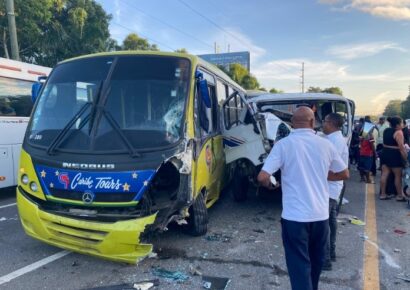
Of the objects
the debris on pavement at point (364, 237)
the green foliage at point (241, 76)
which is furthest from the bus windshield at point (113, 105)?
the green foliage at point (241, 76)

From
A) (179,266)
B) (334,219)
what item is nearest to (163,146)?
(179,266)

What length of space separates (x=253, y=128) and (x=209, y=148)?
1.03 metres

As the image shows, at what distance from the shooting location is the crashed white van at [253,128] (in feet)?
21.1

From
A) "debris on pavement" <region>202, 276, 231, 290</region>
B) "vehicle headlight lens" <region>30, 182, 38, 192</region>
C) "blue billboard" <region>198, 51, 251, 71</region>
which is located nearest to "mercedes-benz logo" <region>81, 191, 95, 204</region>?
"vehicle headlight lens" <region>30, 182, 38, 192</region>

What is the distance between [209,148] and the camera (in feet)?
19.7

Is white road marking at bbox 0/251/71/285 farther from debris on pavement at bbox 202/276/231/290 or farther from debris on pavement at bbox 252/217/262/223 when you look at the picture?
debris on pavement at bbox 252/217/262/223

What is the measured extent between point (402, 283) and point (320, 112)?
5766 mm

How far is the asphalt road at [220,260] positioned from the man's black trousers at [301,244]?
89 centimetres

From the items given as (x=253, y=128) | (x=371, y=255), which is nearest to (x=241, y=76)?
(x=253, y=128)

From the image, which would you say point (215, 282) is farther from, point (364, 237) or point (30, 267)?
point (364, 237)

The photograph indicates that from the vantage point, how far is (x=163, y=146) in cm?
448

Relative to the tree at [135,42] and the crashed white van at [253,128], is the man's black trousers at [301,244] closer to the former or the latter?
the crashed white van at [253,128]

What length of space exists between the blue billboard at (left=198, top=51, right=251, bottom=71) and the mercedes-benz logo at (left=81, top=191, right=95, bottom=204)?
52226 millimetres

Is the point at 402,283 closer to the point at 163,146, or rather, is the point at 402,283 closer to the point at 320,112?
the point at 163,146
